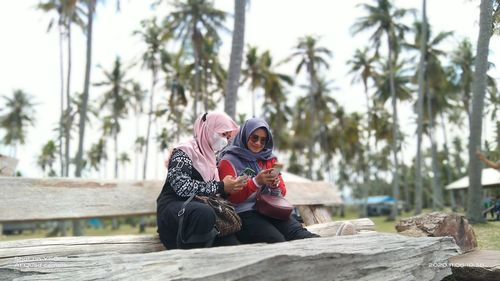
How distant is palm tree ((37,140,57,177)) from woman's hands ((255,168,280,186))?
49767mm

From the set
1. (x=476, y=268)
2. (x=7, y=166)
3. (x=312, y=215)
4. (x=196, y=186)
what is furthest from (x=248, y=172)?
(x=7, y=166)

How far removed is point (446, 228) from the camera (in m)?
3.80

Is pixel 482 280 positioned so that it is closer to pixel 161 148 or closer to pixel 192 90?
pixel 192 90

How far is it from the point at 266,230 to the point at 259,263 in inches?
45.0

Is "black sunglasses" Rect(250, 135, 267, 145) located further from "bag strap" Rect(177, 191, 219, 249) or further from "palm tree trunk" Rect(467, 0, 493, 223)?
"palm tree trunk" Rect(467, 0, 493, 223)

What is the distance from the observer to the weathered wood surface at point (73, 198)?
2.44 m

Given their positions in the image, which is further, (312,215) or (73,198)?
(312,215)

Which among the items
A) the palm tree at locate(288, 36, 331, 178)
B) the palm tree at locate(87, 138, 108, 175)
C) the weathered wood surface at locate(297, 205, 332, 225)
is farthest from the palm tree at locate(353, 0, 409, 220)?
the palm tree at locate(87, 138, 108, 175)

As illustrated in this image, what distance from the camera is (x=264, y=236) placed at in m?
2.75

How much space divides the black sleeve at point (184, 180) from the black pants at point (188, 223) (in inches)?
3.3

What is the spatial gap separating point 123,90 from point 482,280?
33975mm

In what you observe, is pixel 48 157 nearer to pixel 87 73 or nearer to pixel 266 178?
pixel 87 73

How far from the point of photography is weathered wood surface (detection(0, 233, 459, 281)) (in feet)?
5.19

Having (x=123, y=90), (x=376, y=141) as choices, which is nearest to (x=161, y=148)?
(x=123, y=90)
